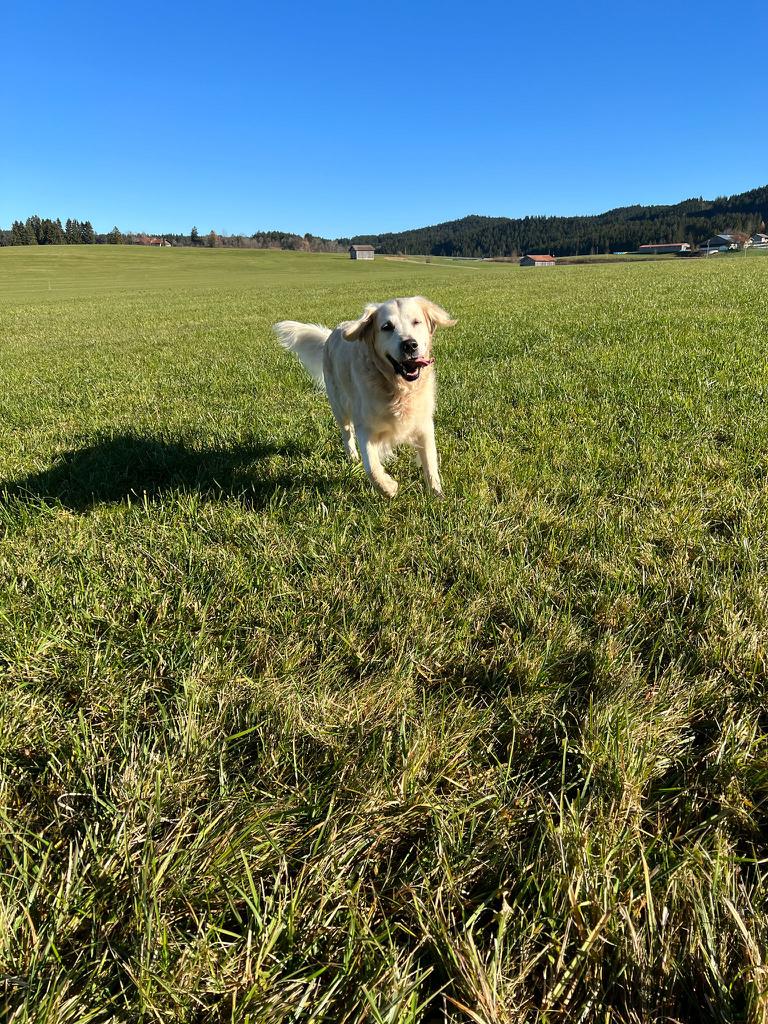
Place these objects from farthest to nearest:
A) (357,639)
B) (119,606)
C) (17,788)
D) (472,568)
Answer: (472,568) → (119,606) → (357,639) → (17,788)

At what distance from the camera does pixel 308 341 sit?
5.72 m

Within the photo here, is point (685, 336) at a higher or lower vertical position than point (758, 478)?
higher

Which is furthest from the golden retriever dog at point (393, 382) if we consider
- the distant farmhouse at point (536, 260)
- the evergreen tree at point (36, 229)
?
the evergreen tree at point (36, 229)

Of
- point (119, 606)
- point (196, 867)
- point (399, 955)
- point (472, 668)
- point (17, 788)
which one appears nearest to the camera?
point (399, 955)

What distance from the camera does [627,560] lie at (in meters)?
2.51

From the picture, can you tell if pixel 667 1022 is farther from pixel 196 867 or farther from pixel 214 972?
pixel 196 867

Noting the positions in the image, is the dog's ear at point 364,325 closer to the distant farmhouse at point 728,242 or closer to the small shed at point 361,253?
the small shed at point 361,253

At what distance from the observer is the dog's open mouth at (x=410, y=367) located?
342cm

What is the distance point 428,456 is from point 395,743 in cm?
233

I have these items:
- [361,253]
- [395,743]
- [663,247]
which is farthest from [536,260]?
[395,743]

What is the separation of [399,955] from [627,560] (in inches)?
76.0

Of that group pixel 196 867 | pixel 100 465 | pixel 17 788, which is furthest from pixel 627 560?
pixel 100 465

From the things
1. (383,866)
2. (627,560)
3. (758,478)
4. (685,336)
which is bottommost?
(383,866)

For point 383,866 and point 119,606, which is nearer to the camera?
point 383,866
